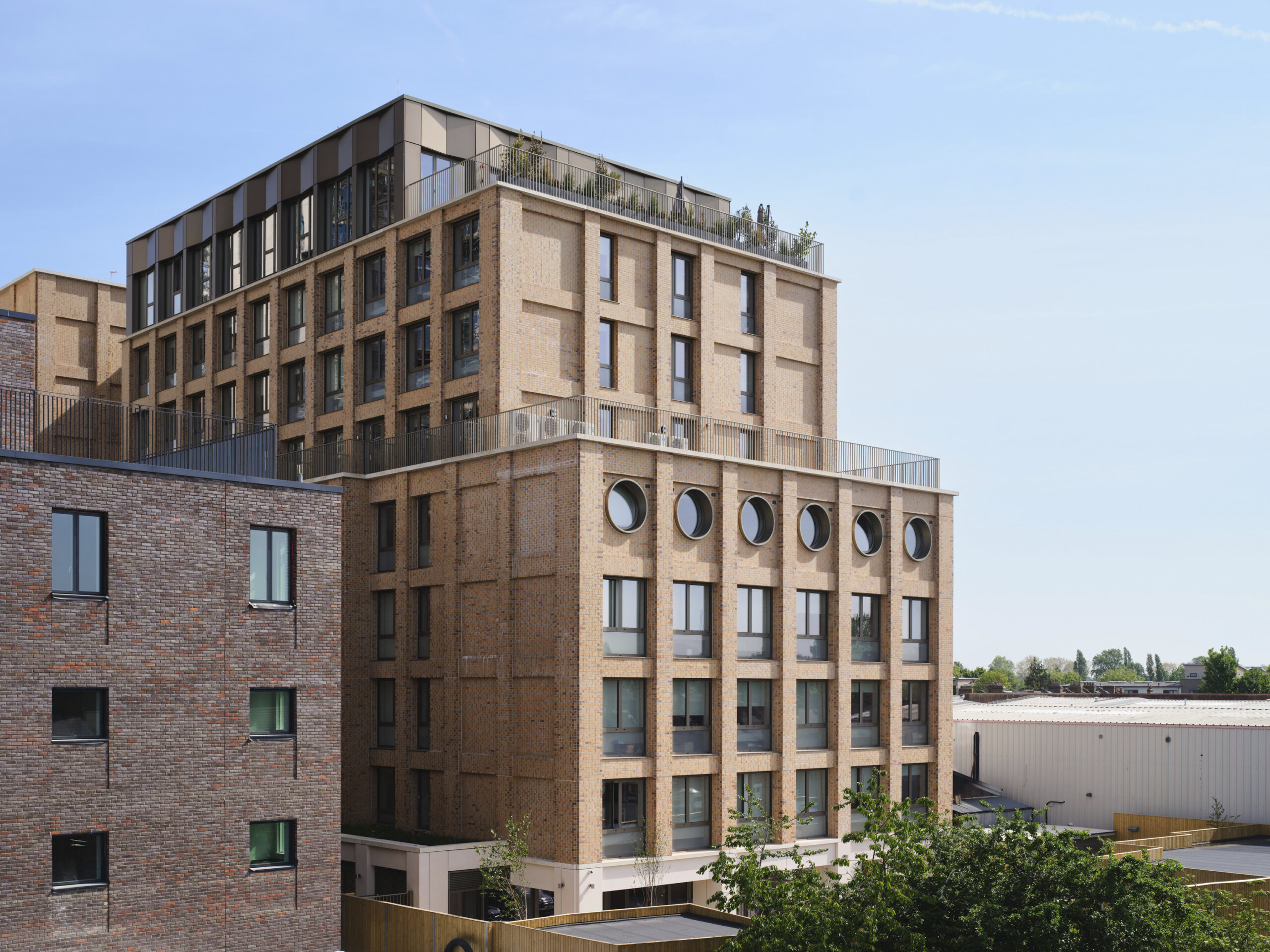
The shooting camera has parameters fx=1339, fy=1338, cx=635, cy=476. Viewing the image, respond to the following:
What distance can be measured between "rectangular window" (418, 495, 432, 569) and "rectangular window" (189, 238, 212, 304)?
20842mm

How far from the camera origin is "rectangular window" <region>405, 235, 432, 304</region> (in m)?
49.7

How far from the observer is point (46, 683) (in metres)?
29.5

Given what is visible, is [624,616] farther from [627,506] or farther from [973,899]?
[973,899]

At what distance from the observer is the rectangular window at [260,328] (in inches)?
2281

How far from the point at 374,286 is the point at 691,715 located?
21.3m

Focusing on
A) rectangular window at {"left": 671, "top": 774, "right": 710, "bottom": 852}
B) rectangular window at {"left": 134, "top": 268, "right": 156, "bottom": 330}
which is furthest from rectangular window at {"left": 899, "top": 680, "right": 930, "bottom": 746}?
rectangular window at {"left": 134, "top": 268, "right": 156, "bottom": 330}

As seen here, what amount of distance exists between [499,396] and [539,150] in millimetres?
9474

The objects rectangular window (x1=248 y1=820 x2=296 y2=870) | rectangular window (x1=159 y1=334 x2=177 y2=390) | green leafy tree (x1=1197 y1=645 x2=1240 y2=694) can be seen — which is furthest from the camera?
green leafy tree (x1=1197 y1=645 x2=1240 y2=694)

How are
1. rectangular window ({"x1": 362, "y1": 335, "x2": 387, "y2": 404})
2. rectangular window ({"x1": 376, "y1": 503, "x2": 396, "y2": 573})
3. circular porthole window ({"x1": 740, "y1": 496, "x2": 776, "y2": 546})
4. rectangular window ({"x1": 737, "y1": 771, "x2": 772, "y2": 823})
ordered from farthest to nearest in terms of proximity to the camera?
rectangular window ({"x1": 362, "y1": 335, "x2": 387, "y2": 404}) → rectangular window ({"x1": 376, "y1": 503, "x2": 396, "y2": 573}) → circular porthole window ({"x1": 740, "y1": 496, "x2": 776, "y2": 546}) → rectangular window ({"x1": 737, "y1": 771, "x2": 772, "y2": 823})

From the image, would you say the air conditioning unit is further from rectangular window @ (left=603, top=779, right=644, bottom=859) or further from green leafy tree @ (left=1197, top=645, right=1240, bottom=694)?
green leafy tree @ (left=1197, top=645, right=1240, bottom=694)

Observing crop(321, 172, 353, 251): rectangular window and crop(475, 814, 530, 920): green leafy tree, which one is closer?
crop(475, 814, 530, 920): green leafy tree

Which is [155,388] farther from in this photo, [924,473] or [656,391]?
[924,473]

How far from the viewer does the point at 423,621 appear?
1854 inches

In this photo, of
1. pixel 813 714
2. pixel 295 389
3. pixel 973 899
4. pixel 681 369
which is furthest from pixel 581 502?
pixel 295 389
